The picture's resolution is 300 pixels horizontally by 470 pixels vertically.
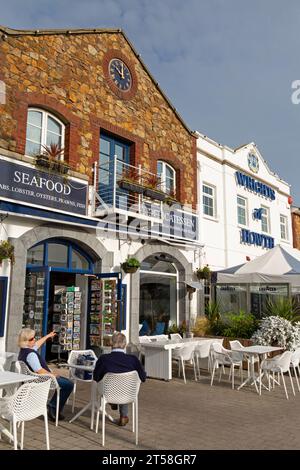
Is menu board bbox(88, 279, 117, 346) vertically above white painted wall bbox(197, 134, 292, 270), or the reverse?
white painted wall bbox(197, 134, 292, 270)

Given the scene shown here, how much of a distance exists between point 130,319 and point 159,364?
2.06 metres

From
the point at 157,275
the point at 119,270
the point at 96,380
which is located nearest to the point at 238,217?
the point at 157,275

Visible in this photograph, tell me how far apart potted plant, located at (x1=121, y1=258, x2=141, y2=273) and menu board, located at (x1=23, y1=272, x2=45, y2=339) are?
103 inches

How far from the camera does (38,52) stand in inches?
391

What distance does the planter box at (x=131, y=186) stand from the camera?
10939 mm

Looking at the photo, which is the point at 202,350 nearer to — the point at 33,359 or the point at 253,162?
the point at 33,359

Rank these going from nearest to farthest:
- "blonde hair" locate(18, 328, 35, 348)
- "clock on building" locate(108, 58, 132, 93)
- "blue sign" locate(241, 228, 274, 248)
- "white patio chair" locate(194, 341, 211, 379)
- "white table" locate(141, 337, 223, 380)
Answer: "blonde hair" locate(18, 328, 35, 348)
"white table" locate(141, 337, 223, 380)
"white patio chair" locate(194, 341, 211, 379)
"clock on building" locate(108, 58, 132, 93)
"blue sign" locate(241, 228, 274, 248)

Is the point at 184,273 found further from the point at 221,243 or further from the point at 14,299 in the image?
the point at 14,299

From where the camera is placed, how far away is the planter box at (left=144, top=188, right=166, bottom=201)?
11617 mm

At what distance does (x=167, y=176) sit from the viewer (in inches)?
536

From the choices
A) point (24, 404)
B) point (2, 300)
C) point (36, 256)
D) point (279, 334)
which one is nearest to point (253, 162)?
point (279, 334)

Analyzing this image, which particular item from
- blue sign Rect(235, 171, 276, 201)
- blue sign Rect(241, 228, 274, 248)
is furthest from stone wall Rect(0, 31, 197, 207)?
blue sign Rect(241, 228, 274, 248)

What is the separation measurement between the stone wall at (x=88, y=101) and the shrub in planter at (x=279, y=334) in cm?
506

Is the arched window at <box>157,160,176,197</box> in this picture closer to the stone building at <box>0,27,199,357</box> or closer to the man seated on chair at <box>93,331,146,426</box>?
the stone building at <box>0,27,199,357</box>
